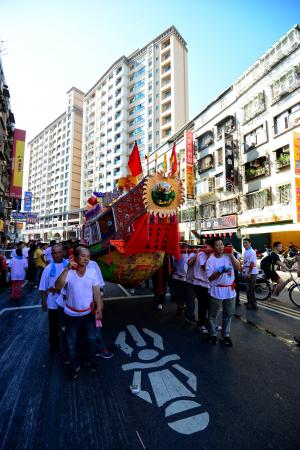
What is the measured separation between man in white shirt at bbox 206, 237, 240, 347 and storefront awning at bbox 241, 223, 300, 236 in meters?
15.1

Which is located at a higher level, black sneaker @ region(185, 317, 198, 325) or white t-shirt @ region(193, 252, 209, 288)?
white t-shirt @ region(193, 252, 209, 288)

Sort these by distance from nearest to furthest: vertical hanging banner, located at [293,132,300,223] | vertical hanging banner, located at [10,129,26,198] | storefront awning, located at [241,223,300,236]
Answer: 1. vertical hanging banner, located at [293,132,300,223]
2. storefront awning, located at [241,223,300,236]
3. vertical hanging banner, located at [10,129,26,198]

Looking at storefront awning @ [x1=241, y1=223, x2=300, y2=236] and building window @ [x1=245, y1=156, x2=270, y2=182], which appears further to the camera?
building window @ [x1=245, y1=156, x2=270, y2=182]

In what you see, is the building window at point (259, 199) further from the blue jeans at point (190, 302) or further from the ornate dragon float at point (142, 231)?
the blue jeans at point (190, 302)

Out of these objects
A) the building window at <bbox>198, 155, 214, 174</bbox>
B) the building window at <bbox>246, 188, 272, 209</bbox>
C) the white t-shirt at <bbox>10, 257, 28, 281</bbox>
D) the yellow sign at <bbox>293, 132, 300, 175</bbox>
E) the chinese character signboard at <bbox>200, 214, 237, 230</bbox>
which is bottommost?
the white t-shirt at <bbox>10, 257, 28, 281</bbox>

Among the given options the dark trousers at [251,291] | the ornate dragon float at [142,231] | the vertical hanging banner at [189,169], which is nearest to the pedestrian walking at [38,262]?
the ornate dragon float at [142,231]

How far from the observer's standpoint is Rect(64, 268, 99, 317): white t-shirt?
10.8ft

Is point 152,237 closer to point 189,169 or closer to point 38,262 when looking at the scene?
point 38,262

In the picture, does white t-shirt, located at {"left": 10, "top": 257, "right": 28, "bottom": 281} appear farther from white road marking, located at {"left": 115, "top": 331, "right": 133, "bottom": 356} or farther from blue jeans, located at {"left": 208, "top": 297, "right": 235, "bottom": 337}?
blue jeans, located at {"left": 208, "top": 297, "right": 235, "bottom": 337}

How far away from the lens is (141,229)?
210 inches

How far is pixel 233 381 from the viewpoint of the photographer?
318 centimetres

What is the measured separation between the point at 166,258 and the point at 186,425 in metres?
4.30

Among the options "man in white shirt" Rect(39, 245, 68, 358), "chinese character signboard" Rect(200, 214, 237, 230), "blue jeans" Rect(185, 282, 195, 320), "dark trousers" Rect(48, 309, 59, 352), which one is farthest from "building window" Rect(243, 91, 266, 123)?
"dark trousers" Rect(48, 309, 59, 352)

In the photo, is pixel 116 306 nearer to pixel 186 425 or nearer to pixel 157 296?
pixel 157 296
